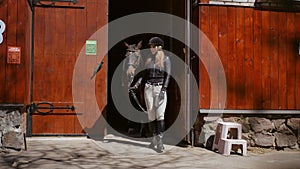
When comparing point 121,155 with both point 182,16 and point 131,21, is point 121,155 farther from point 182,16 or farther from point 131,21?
point 131,21

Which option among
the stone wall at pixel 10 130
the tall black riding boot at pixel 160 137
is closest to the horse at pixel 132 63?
the tall black riding boot at pixel 160 137

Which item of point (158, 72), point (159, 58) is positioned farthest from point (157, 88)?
point (159, 58)

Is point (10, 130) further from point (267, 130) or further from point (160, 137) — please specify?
point (267, 130)

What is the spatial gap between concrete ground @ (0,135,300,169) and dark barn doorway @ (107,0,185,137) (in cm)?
133

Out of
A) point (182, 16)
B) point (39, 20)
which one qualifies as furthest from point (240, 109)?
point (39, 20)

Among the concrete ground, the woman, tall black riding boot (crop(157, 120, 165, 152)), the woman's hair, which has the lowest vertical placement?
the concrete ground

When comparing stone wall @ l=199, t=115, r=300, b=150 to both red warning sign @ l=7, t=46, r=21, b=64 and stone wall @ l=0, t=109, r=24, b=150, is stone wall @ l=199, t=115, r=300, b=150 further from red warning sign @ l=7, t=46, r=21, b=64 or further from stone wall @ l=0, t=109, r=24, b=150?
red warning sign @ l=7, t=46, r=21, b=64

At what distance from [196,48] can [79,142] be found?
2422mm

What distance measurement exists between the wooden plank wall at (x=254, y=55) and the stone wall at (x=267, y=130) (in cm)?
20

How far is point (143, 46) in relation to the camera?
948 centimetres

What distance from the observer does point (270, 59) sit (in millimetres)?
6887

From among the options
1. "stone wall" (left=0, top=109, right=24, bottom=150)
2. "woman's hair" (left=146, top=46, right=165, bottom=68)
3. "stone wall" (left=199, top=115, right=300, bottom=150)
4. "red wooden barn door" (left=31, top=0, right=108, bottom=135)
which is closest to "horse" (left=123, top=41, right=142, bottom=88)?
"red wooden barn door" (left=31, top=0, right=108, bottom=135)

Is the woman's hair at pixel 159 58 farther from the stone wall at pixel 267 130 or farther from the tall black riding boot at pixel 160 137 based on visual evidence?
the stone wall at pixel 267 130

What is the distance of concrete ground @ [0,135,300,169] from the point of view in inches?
204
